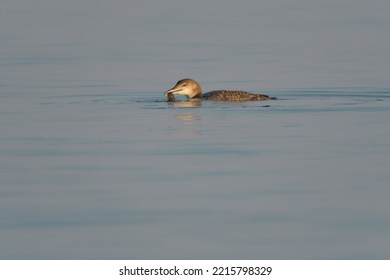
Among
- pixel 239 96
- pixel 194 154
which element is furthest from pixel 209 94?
pixel 194 154

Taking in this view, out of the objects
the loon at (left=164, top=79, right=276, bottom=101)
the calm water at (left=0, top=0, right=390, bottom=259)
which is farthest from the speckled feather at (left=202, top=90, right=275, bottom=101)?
the calm water at (left=0, top=0, right=390, bottom=259)

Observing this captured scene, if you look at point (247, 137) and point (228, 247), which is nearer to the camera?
point (228, 247)

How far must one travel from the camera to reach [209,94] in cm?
2072

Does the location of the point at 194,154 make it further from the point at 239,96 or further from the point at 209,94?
the point at 209,94

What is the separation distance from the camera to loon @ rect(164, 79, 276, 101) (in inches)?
787

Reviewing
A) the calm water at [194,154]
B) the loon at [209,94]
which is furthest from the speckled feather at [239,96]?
the calm water at [194,154]

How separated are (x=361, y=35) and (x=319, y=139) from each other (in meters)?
18.3

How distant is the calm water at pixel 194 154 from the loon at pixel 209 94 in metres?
0.23

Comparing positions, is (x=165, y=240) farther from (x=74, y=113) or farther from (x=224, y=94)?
(x=224, y=94)

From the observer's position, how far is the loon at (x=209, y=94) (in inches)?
787

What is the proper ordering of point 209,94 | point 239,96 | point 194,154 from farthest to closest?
point 209,94, point 239,96, point 194,154

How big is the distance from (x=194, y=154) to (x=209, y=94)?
19.8 ft

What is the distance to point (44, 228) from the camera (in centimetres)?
1125

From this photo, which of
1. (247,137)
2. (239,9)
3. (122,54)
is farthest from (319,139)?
(239,9)
